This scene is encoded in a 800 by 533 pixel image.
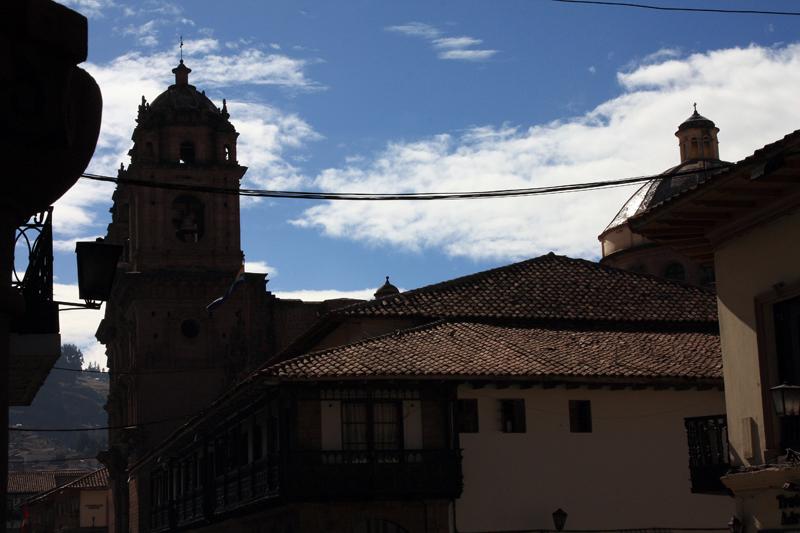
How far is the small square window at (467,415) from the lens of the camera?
29.8 m

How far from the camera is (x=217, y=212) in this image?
56875mm

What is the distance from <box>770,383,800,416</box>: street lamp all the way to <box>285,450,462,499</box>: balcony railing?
16.3 meters

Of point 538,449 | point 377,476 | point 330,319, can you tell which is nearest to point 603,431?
point 538,449

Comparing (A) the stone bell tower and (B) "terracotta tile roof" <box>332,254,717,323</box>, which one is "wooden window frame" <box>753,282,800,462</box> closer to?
(B) "terracotta tile roof" <box>332,254,717,323</box>

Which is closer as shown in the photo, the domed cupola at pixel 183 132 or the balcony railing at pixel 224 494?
the balcony railing at pixel 224 494

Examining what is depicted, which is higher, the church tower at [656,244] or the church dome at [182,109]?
the church dome at [182,109]

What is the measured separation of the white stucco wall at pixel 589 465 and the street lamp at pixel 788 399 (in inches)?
654

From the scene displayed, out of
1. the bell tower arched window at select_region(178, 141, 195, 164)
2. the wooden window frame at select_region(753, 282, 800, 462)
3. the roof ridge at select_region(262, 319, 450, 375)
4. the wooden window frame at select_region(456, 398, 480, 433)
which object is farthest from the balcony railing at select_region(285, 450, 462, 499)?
the bell tower arched window at select_region(178, 141, 195, 164)

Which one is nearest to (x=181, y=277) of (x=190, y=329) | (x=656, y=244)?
(x=190, y=329)

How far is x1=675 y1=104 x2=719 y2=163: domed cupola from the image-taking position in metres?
53.8

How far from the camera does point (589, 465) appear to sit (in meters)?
30.5

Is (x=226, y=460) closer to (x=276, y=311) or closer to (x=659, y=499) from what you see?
(x=659, y=499)

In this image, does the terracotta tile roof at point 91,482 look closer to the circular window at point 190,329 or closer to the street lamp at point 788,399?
the circular window at point 190,329

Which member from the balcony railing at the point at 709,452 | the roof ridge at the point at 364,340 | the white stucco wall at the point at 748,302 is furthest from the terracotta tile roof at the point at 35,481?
the white stucco wall at the point at 748,302
